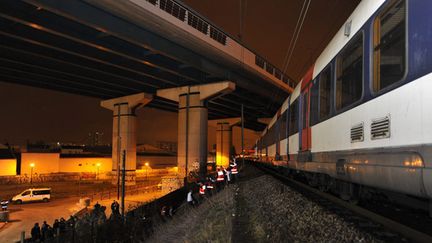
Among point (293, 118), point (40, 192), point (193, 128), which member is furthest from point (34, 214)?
point (293, 118)

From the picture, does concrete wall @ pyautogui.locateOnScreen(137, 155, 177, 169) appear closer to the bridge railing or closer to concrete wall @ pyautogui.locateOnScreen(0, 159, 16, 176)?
concrete wall @ pyautogui.locateOnScreen(0, 159, 16, 176)

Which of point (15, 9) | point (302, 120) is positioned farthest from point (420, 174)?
point (15, 9)

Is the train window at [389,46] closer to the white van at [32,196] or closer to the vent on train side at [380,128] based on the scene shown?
the vent on train side at [380,128]

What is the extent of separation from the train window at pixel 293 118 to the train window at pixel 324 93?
381cm

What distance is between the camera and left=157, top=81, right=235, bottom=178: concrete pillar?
158 ft

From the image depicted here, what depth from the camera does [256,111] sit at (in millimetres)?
74688

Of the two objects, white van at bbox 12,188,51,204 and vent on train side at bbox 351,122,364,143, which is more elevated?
vent on train side at bbox 351,122,364,143

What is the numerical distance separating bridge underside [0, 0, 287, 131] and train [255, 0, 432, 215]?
68.7 ft

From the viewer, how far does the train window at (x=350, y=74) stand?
6.57m

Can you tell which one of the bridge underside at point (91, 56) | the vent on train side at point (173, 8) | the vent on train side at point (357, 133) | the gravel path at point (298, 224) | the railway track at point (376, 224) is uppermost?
the vent on train side at point (173, 8)

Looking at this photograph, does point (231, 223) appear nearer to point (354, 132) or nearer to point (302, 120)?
point (354, 132)

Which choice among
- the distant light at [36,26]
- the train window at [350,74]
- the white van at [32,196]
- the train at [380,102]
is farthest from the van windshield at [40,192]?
the train window at [350,74]

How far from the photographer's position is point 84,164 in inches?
2761

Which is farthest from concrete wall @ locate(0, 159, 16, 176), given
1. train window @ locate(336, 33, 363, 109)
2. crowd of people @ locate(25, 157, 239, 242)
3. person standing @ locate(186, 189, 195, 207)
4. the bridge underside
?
train window @ locate(336, 33, 363, 109)
